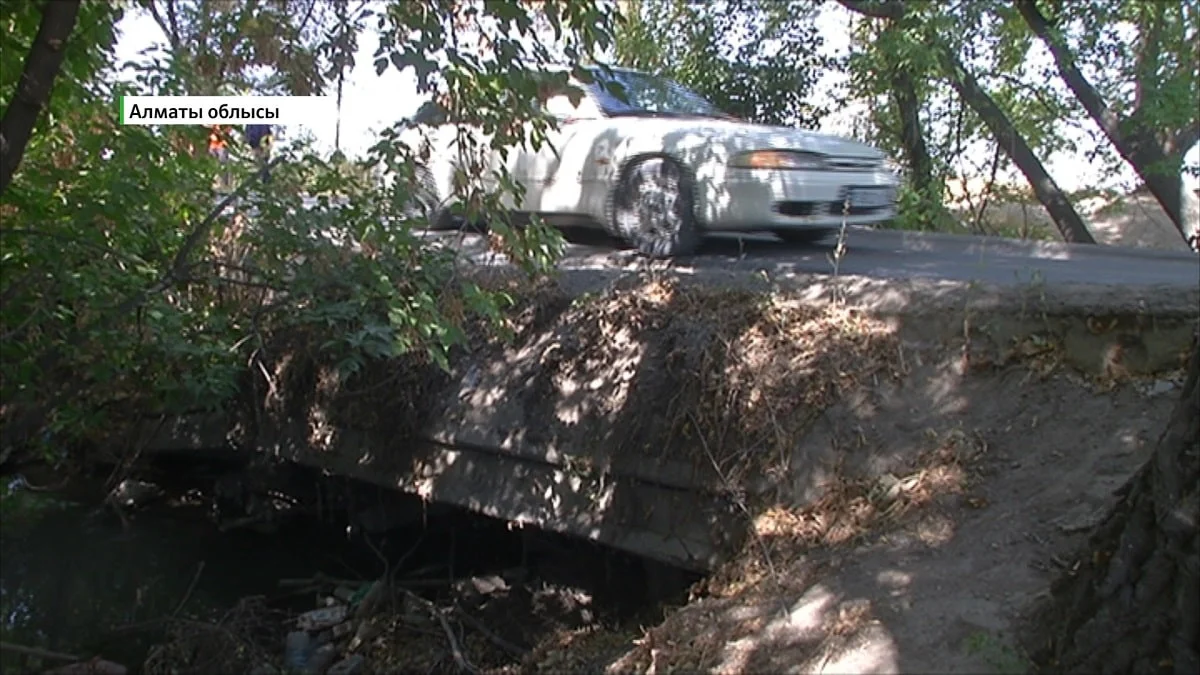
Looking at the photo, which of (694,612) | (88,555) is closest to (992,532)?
(694,612)

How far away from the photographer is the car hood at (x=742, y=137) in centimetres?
788

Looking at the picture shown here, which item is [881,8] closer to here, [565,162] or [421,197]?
[565,162]

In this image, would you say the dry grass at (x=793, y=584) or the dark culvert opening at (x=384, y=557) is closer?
the dry grass at (x=793, y=584)

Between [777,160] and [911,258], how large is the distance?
1846 mm

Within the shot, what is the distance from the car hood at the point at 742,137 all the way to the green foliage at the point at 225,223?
2.49 meters

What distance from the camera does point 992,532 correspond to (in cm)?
411

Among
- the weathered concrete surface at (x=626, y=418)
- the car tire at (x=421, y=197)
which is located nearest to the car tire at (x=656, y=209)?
the weathered concrete surface at (x=626, y=418)

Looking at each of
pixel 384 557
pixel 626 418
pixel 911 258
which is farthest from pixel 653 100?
pixel 384 557

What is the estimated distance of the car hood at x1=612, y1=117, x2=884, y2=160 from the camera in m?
7.88

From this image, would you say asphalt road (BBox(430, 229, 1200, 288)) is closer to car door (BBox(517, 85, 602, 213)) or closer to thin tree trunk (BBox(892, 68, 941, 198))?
car door (BBox(517, 85, 602, 213))

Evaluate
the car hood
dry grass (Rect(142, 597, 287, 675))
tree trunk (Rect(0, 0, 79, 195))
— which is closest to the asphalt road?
the car hood

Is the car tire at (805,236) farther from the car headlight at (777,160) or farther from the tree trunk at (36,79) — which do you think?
the tree trunk at (36,79)

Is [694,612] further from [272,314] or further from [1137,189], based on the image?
[1137,189]

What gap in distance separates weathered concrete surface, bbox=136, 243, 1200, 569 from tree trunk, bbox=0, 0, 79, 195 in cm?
323
